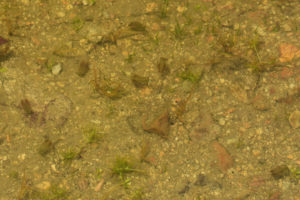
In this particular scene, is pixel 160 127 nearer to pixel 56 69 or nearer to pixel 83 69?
pixel 83 69

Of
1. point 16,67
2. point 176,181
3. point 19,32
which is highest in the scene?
point 19,32

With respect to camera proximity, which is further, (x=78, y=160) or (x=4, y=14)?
(x=4, y=14)

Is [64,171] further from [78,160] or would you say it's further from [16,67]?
[16,67]

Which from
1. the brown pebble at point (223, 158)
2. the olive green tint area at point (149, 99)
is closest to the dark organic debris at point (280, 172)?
the olive green tint area at point (149, 99)

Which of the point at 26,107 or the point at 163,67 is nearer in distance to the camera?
the point at 26,107

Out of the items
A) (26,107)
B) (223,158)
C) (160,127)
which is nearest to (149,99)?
(160,127)

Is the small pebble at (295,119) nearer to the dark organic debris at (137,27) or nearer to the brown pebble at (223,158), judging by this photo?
the brown pebble at (223,158)

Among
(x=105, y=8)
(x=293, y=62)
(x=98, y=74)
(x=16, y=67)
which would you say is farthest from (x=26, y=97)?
(x=293, y=62)

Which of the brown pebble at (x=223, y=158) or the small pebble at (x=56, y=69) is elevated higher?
the small pebble at (x=56, y=69)
